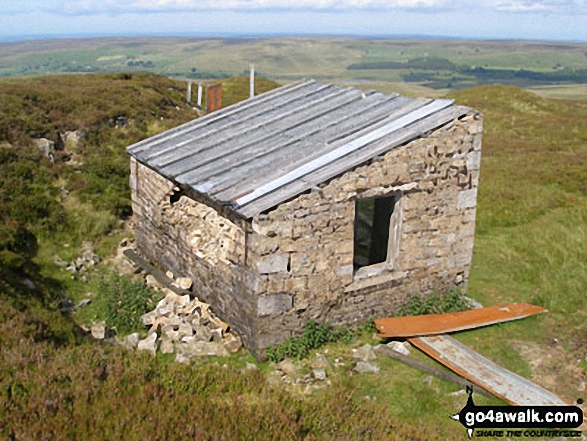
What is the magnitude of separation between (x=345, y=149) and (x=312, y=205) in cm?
105

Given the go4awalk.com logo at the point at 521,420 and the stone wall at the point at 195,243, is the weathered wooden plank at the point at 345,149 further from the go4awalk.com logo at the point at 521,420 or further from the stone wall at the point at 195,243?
the go4awalk.com logo at the point at 521,420

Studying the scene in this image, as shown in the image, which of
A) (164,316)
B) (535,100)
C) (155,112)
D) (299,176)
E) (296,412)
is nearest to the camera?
(296,412)

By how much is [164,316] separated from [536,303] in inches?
260

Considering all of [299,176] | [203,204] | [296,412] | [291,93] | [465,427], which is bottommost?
[465,427]

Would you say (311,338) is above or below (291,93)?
below

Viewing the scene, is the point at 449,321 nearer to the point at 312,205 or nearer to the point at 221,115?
the point at 312,205

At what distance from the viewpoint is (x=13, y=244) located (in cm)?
1033

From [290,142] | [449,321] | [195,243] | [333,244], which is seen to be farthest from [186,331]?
[449,321]

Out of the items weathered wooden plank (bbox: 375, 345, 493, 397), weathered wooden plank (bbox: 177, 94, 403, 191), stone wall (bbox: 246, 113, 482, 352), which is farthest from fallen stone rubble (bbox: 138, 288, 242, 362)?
weathered wooden plank (bbox: 375, 345, 493, 397)

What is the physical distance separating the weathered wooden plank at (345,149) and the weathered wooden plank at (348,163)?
0.07 m

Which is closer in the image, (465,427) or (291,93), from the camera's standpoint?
(465,427)

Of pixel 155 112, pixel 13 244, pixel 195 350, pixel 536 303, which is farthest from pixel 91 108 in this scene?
pixel 536 303

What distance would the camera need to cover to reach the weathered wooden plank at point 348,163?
270 inches

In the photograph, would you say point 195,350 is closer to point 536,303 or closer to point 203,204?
point 203,204
